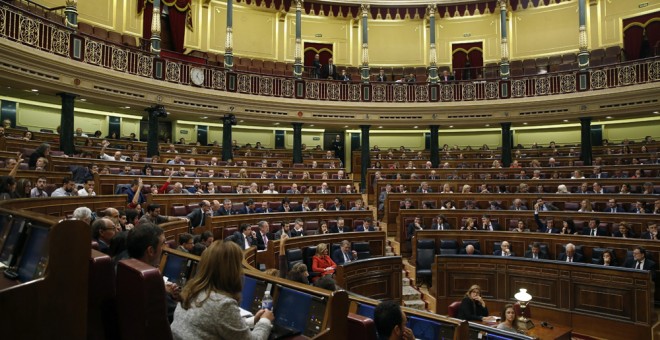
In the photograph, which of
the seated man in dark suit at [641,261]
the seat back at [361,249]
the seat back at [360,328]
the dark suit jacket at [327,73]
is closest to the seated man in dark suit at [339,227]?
the seat back at [361,249]

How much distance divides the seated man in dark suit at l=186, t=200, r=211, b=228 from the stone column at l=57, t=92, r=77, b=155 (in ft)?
14.8

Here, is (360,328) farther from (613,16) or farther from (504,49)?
(613,16)

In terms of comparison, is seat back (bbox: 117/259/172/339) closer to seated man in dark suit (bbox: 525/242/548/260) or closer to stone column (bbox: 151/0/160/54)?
seated man in dark suit (bbox: 525/242/548/260)

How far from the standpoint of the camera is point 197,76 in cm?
1338

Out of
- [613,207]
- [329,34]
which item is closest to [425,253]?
[613,207]

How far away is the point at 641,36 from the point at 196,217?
15629mm

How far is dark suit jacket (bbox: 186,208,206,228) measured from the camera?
7395 mm

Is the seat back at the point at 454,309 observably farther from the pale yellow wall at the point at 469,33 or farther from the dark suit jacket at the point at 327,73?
the pale yellow wall at the point at 469,33

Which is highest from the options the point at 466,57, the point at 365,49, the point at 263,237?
the point at 466,57

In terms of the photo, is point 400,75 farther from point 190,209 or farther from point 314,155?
point 190,209

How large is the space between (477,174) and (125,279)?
38.9 ft

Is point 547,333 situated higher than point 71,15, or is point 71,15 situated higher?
point 71,15

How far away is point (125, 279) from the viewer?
6.27 ft

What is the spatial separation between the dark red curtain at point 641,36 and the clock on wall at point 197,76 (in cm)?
1385
